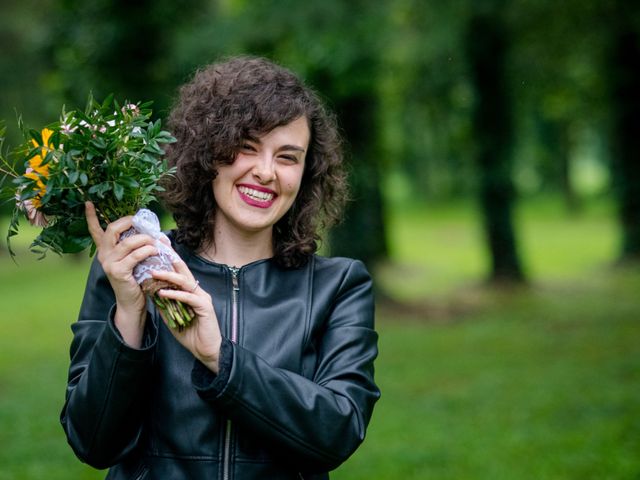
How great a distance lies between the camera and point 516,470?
6816 millimetres

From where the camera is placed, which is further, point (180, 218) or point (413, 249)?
point (413, 249)

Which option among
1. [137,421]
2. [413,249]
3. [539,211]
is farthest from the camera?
[539,211]

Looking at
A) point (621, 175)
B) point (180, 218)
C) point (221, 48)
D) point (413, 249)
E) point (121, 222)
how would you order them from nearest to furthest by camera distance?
point (121, 222), point (180, 218), point (221, 48), point (621, 175), point (413, 249)

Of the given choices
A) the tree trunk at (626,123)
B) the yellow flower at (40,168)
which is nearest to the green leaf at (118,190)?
the yellow flower at (40,168)

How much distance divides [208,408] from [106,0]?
10795 millimetres

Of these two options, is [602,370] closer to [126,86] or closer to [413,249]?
[126,86]

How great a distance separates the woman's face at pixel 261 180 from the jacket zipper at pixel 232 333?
14 cm

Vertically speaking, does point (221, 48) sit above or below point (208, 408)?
above

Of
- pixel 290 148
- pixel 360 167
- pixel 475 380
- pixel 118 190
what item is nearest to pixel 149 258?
pixel 118 190

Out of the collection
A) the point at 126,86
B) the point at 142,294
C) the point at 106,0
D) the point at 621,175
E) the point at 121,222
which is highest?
the point at 106,0

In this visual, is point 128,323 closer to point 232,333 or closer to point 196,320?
point 196,320

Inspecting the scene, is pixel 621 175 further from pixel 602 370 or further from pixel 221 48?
pixel 221 48

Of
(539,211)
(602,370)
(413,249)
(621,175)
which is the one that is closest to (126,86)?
(602,370)

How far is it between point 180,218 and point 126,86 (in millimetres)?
9782
